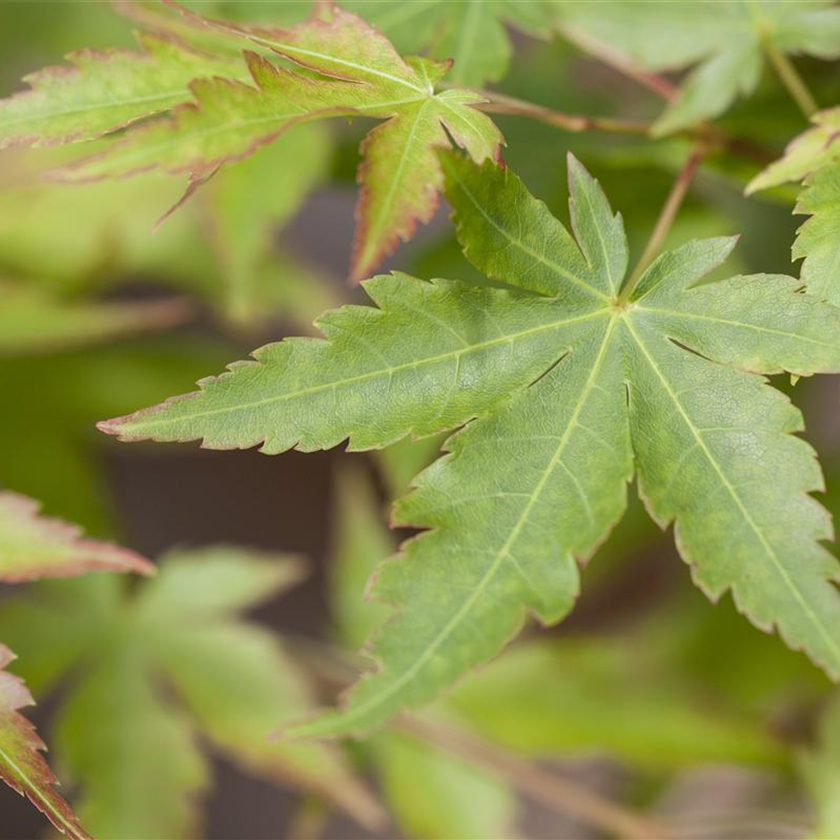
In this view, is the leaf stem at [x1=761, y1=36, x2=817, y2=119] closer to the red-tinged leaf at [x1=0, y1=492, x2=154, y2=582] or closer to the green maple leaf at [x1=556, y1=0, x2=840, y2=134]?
the green maple leaf at [x1=556, y1=0, x2=840, y2=134]

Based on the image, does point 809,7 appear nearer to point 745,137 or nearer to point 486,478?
point 745,137

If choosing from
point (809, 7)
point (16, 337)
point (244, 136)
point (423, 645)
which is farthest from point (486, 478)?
point (16, 337)

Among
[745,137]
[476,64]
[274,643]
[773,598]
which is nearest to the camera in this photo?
[773,598]

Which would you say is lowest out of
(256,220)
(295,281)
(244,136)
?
(244,136)

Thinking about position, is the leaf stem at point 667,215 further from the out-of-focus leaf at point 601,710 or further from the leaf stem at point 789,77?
the out-of-focus leaf at point 601,710

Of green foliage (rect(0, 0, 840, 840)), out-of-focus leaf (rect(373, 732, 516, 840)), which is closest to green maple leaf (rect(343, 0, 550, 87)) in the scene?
green foliage (rect(0, 0, 840, 840))

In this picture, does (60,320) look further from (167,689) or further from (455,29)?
(455,29)

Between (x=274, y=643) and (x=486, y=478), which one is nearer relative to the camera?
(x=486, y=478)

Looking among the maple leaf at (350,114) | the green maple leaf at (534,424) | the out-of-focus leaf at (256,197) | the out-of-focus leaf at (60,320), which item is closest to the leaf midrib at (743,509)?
the green maple leaf at (534,424)

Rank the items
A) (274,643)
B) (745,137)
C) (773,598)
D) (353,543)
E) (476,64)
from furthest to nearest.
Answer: (353,543), (274,643), (745,137), (476,64), (773,598)
